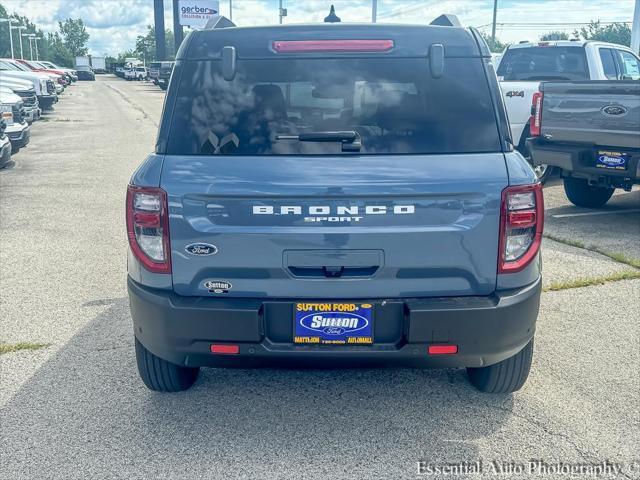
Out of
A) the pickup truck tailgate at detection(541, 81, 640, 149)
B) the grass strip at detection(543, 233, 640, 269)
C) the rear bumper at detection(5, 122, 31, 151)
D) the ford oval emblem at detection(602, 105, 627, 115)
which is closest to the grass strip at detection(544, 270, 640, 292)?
the grass strip at detection(543, 233, 640, 269)

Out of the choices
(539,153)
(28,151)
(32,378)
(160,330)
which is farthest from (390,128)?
A: (28,151)

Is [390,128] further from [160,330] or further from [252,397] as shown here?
[252,397]

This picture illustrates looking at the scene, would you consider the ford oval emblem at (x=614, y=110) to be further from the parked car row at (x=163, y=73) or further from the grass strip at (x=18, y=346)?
the grass strip at (x=18, y=346)

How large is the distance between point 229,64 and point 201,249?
2.93ft

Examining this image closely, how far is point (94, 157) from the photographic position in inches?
595

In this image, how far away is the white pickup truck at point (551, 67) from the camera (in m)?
11.1

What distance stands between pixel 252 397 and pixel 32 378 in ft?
4.38

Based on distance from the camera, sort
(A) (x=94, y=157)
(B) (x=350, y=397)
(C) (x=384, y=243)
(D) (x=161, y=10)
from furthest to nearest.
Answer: (D) (x=161, y=10), (A) (x=94, y=157), (B) (x=350, y=397), (C) (x=384, y=243)

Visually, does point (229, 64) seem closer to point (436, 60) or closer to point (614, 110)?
point (436, 60)

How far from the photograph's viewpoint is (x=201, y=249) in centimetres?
317

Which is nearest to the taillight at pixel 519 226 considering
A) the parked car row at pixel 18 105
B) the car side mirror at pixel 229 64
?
the car side mirror at pixel 229 64

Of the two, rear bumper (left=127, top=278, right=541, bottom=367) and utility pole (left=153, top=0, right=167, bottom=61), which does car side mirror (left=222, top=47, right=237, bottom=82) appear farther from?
utility pole (left=153, top=0, right=167, bottom=61)

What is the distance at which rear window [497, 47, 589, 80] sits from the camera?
36.7 feet

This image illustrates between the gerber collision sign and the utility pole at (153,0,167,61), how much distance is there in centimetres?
363
